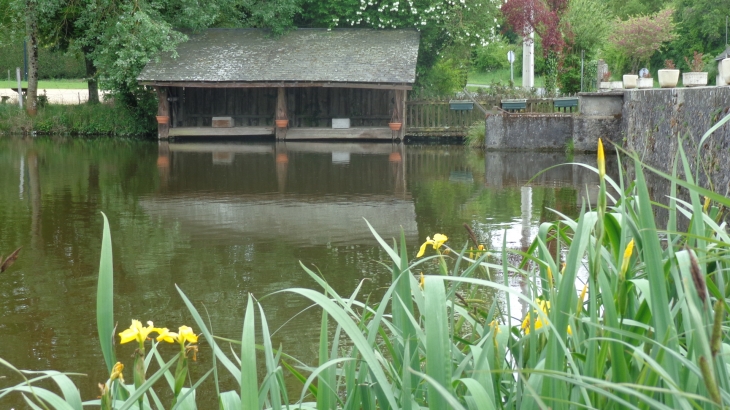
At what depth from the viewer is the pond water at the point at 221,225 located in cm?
592

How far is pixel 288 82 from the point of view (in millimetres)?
24828

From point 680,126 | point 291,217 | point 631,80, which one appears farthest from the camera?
point 631,80

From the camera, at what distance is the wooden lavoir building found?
81.1 feet

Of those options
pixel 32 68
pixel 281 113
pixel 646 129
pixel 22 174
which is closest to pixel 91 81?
pixel 32 68

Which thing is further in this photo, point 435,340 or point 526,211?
point 526,211

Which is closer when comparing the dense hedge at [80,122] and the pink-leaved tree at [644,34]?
the dense hedge at [80,122]

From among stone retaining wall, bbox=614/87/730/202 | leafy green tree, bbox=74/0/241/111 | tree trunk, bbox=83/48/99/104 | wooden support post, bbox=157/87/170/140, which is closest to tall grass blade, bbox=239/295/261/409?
stone retaining wall, bbox=614/87/730/202

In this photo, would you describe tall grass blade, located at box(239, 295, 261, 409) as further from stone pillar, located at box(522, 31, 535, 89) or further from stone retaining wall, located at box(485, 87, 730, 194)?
stone pillar, located at box(522, 31, 535, 89)

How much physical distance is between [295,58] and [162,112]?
4.33m

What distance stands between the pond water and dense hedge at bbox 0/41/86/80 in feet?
99.6

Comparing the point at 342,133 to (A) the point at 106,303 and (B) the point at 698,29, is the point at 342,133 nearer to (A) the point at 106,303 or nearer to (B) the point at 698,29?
(A) the point at 106,303

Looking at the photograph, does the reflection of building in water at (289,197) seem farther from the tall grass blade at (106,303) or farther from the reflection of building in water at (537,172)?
the tall grass blade at (106,303)

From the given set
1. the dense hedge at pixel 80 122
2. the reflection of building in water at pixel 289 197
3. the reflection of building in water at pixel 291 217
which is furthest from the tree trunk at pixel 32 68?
the reflection of building in water at pixel 291 217

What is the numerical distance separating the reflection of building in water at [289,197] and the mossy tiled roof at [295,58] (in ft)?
15.9
